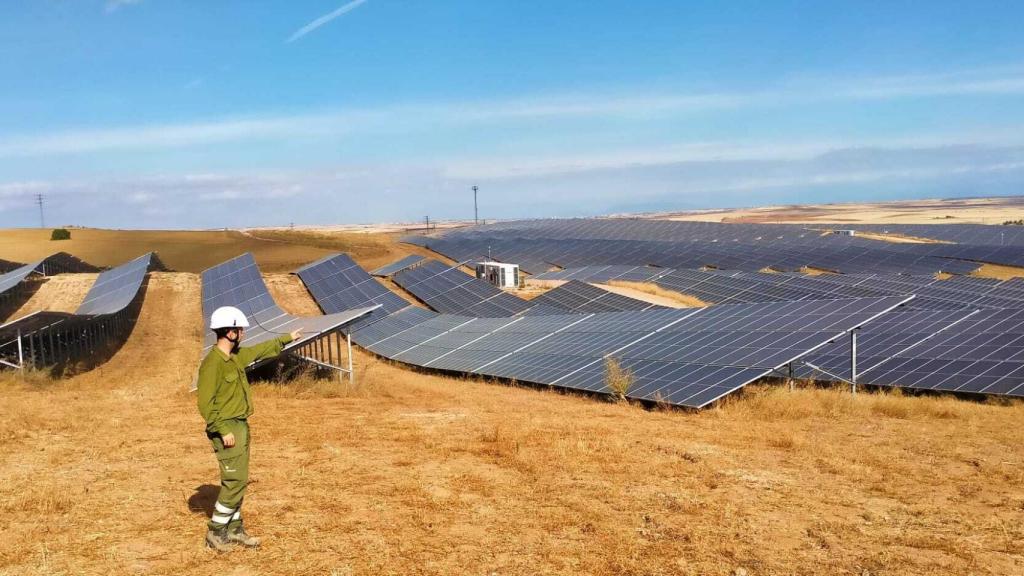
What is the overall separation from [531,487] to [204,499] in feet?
13.2

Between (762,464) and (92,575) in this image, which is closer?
(92,575)

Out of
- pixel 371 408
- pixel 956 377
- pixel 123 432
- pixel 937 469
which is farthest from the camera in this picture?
pixel 956 377

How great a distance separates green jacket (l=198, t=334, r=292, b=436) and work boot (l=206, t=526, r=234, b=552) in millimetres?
999


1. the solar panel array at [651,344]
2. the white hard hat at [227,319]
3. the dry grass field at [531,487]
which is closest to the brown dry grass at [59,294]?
the solar panel array at [651,344]

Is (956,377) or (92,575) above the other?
(92,575)

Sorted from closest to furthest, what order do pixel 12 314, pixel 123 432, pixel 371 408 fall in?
pixel 123 432, pixel 371 408, pixel 12 314

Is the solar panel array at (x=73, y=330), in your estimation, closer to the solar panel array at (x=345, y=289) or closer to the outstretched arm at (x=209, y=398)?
the solar panel array at (x=345, y=289)

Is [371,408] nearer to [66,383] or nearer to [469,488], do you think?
[469,488]

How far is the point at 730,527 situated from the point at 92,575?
249 inches

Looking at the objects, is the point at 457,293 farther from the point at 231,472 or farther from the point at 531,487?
the point at 231,472

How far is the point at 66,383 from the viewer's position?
23.2 m

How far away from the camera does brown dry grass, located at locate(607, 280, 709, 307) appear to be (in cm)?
4641

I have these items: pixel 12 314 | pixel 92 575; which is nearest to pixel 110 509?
pixel 92 575

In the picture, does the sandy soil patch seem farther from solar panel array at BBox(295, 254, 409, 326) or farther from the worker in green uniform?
the worker in green uniform
